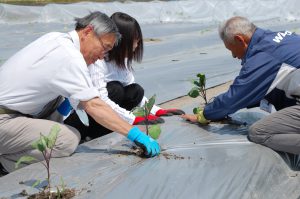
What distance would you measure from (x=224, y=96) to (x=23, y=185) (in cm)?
123

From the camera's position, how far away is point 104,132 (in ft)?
10.9

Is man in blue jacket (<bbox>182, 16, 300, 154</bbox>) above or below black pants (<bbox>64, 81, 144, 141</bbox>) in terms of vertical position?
above

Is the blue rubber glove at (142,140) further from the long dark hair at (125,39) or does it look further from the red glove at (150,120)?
the long dark hair at (125,39)

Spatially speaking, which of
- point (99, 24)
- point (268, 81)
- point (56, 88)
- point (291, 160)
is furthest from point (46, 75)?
point (291, 160)

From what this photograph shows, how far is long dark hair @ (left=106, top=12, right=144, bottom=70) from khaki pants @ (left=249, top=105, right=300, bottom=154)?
1.01m

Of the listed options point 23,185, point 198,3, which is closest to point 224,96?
point 23,185

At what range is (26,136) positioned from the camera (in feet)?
8.38

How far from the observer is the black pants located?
3.30 m

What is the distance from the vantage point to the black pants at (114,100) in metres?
3.30

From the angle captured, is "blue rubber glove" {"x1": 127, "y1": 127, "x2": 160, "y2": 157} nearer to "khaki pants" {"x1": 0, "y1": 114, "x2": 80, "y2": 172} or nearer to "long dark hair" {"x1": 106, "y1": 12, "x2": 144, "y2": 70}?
"khaki pants" {"x1": 0, "y1": 114, "x2": 80, "y2": 172}

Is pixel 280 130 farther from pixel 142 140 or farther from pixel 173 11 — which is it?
pixel 173 11

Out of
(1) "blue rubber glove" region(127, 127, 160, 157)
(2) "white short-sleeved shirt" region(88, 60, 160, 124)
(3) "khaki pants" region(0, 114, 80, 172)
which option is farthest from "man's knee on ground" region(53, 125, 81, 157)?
(2) "white short-sleeved shirt" region(88, 60, 160, 124)

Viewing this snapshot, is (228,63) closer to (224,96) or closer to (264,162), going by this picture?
(224,96)

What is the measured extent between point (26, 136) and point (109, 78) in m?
0.98
